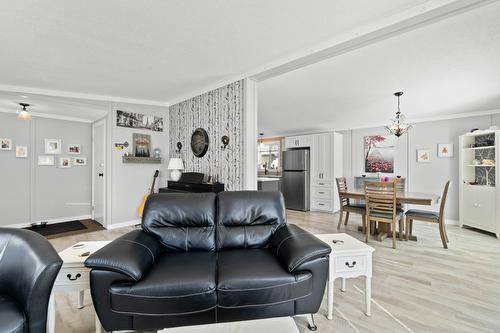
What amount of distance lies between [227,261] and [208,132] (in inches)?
98.0

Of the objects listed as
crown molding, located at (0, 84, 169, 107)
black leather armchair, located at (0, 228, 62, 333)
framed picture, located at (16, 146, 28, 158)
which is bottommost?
black leather armchair, located at (0, 228, 62, 333)

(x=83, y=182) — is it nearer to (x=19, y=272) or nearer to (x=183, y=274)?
(x=19, y=272)

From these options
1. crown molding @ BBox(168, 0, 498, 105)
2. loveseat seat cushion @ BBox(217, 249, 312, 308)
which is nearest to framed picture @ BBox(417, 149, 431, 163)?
crown molding @ BBox(168, 0, 498, 105)

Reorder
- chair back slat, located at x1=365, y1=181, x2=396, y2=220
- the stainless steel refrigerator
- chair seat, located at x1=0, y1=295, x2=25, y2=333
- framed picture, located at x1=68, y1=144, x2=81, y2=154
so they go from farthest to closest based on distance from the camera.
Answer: the stainless steel refrigerator
framed picture, located at x1=68, y1=144, x2=81, y2=154
chair back slat, located at x1=365, y1=181, x2=396, y2=220
chair seat, located at x1=0, y1=295, x2=25, y2=333

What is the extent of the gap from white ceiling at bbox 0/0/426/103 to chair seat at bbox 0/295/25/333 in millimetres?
2048

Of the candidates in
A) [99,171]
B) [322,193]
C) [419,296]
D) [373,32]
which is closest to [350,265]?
[419,296]

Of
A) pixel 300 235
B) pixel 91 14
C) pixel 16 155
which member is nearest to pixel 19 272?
pixel 300 235

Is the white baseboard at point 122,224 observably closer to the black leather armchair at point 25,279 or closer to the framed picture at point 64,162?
the framed picture at point 64,162

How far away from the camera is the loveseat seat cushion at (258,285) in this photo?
146 cm

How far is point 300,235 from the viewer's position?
1884 millimetres

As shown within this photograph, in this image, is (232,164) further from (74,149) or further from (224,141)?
(74,149)

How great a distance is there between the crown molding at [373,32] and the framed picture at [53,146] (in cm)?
439

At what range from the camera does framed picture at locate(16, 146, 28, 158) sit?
427 cm

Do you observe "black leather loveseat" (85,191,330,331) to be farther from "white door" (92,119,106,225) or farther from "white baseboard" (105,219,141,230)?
"white door" (92,119,106,225)
